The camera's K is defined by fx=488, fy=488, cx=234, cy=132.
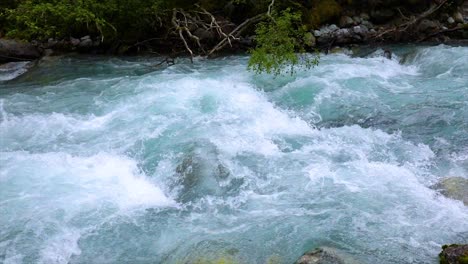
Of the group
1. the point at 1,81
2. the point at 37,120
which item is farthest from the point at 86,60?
the point at 37,120

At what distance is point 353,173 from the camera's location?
6.29 metres

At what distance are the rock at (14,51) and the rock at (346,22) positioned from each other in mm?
8080

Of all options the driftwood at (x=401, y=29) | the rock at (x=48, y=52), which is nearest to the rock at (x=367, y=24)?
the driftwood at (x=401, y=29)

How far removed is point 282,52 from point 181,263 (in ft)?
17.0

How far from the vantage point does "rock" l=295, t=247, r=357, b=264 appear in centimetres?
446

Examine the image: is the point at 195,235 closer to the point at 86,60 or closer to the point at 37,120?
the point at 37,120

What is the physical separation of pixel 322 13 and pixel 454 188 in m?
8.30

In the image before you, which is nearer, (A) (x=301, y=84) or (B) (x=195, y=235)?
(B) (x=195, y=235)

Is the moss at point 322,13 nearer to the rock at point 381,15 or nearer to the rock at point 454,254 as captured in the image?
the rock at point 381,15

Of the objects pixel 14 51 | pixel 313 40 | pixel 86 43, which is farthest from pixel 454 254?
pixel 14 51

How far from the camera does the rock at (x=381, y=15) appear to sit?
13688 millimetres

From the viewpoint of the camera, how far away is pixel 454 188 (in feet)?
18.8

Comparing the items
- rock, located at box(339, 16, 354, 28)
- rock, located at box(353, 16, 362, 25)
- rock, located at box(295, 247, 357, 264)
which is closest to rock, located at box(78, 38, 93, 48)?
rock, located at box(339, 16, 354, 28)

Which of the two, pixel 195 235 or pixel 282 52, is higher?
pixel 282 52
